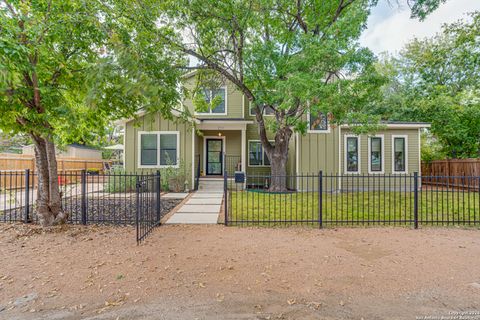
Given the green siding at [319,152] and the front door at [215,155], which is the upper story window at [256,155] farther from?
the green siding at [319,152]

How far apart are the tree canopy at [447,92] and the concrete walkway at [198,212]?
10.1m

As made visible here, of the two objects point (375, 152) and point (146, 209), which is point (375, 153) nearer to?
point (375, 152)

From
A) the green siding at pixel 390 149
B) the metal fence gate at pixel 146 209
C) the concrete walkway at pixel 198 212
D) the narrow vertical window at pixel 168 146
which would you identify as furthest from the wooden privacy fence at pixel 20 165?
the green siding at pixel 390 149

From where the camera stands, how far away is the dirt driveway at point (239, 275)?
2730 mm

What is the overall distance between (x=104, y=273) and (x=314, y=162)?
33.7 feet

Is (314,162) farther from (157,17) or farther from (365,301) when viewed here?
(365,301)

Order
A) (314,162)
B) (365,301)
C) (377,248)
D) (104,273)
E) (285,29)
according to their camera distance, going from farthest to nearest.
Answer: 1. (314,162)
2. (285,29)
3. (377,248)
4. (104,273)
5. (365,301)

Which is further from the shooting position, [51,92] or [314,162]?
[314,162]

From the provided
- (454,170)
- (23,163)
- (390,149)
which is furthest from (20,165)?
(454,170)

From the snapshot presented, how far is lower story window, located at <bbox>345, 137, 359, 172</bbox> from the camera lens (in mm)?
12922

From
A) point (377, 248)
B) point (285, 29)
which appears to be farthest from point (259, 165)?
point (377, 248)

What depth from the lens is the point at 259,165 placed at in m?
14.1

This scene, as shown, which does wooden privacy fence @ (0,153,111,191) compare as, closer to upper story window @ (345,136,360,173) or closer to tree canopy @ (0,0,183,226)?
tree canopy @ (0,0,183,226)

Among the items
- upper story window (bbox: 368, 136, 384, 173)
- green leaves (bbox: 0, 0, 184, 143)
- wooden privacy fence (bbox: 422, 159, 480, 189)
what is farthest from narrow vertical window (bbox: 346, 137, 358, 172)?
green leaves (bbox: 0, 0, 184, 143)
